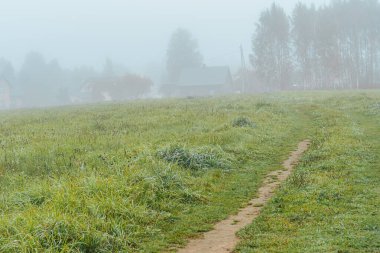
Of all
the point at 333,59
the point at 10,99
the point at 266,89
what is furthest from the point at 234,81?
the point at 10,99

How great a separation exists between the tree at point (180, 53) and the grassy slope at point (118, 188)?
313 feet

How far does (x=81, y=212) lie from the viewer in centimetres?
937

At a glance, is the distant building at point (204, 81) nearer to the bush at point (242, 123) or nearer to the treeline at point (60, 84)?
the treeline at point (60, 84)

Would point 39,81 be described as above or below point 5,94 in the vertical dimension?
above

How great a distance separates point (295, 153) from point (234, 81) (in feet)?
325

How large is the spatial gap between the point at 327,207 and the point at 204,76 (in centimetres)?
9839

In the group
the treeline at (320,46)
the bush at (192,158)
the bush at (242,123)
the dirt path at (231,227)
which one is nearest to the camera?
the dirt path at (231,227)

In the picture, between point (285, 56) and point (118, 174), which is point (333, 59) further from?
point (118, 174)

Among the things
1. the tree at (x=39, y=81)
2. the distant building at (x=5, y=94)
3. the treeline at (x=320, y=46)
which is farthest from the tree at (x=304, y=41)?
the distant building at (x=5, y=94)

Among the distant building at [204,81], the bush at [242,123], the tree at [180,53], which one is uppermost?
the tree at [180,53]

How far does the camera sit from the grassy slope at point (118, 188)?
8.33 metres

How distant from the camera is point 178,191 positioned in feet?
38.4

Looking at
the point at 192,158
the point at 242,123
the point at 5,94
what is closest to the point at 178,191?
Result: the point at 192,158

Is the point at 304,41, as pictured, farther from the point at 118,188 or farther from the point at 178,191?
the point at 118,188
